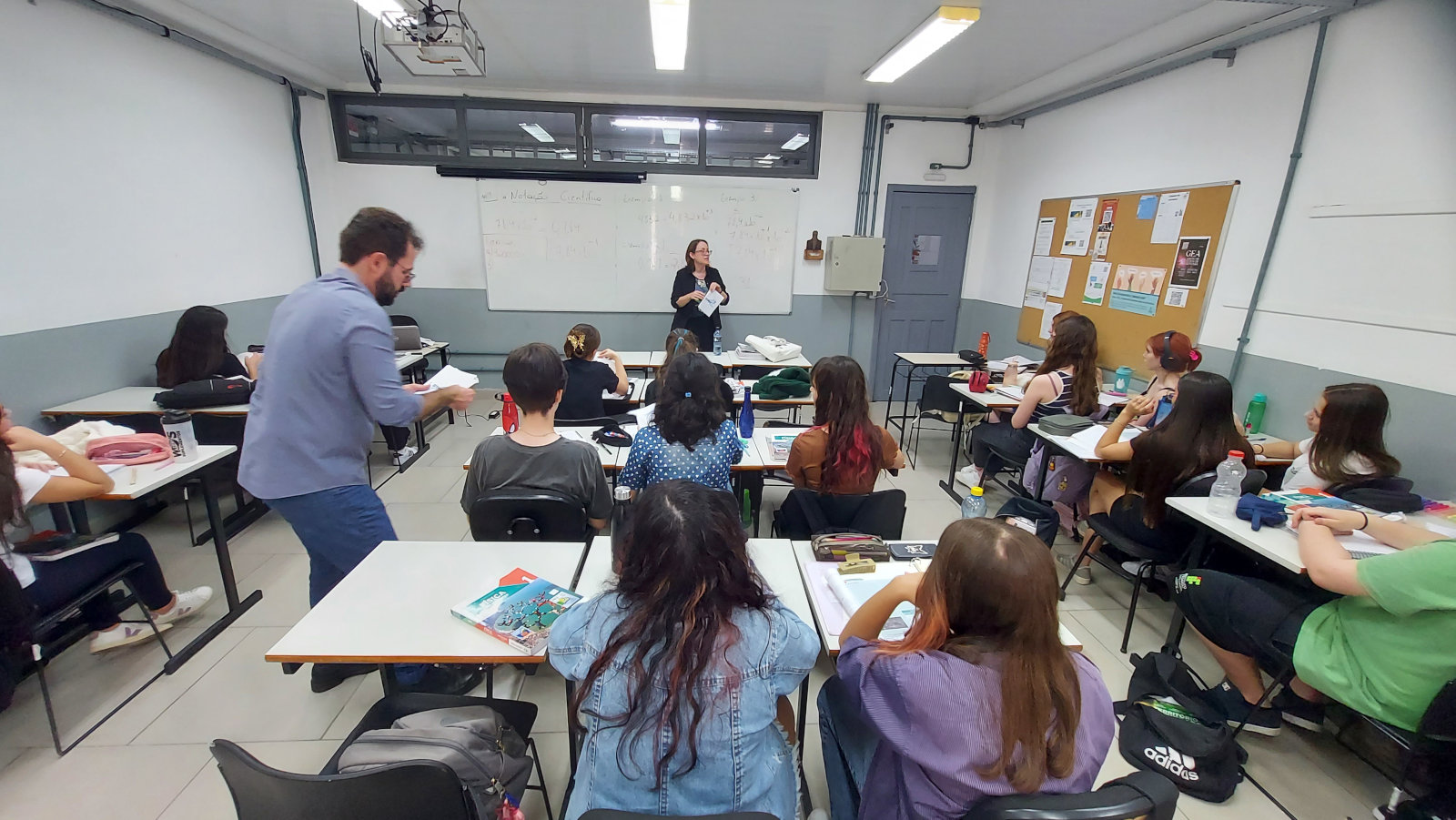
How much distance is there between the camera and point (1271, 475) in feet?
9.78

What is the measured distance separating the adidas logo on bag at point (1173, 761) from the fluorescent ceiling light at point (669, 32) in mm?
3818

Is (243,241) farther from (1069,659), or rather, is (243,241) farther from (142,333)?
(1069,659)

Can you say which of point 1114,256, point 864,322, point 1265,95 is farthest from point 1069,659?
point 864,322

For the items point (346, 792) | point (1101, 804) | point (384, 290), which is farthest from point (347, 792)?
point (384, 290)

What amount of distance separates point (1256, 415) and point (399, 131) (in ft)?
23.0

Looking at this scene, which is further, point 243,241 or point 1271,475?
point 243,241

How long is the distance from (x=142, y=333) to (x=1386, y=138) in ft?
21.8

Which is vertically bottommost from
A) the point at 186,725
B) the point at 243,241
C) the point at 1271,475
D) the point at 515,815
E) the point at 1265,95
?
the point at 186,725

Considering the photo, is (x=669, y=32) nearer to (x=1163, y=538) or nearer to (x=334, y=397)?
(x=334, y=397)

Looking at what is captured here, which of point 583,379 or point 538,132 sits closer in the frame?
point 583,379

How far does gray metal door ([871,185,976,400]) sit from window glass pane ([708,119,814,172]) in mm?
986

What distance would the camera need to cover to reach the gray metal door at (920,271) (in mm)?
5910

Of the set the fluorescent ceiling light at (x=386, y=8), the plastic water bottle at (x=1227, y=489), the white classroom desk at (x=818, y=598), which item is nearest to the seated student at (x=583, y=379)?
the white classroom desk at (x=818, y=598)

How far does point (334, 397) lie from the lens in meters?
1.83
